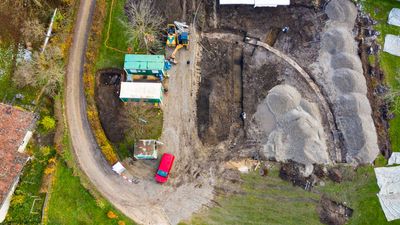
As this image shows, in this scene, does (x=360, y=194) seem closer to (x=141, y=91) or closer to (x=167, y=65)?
(x=167, y=65)

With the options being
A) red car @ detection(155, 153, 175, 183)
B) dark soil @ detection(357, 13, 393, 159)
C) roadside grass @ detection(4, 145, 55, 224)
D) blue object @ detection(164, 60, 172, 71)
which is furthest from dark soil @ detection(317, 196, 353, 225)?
roadside grass @ detection(4, 145, 55, 224)

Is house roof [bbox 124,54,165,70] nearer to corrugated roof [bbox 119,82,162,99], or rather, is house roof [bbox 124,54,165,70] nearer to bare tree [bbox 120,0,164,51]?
corrugated roof [bbox 119,82,162,99]

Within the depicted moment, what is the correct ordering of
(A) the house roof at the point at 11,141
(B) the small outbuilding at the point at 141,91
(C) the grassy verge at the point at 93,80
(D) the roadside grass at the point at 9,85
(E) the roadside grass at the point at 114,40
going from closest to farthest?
(A) the house roof at the point at 11,141, (C) the grassy verge at the point at 93,80, (B) the small outbuilding at the point at 141,91, (D) the roadside grass at the point at 9,85, (E) the roadside grass at the point at 114,40

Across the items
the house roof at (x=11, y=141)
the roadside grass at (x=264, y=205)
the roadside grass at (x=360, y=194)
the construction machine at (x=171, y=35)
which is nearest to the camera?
the house roof at (x=11, y=141)

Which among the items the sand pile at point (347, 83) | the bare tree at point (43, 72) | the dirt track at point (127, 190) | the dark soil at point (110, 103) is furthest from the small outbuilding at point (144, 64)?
the sand pile at point (347, 83)

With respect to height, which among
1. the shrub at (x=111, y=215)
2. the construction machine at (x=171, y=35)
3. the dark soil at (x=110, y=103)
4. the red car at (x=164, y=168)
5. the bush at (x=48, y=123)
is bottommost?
the shrub at (x=111, y=215)

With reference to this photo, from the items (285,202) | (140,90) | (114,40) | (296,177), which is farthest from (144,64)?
(285,202)

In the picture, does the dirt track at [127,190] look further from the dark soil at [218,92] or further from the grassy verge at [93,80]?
the dark soil at [218,92]
